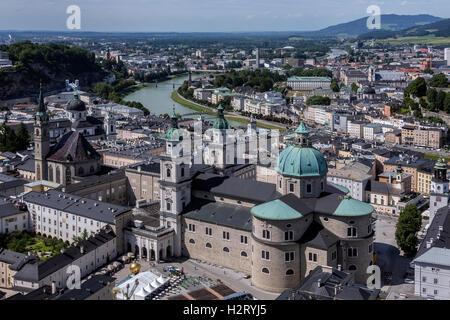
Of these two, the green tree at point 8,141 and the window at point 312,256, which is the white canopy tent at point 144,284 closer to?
the window at point 312,256

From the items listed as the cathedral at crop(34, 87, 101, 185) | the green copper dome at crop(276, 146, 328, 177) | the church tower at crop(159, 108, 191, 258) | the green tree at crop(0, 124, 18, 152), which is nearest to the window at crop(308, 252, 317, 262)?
the green copper dome at crop(276, 146, 328, 177)

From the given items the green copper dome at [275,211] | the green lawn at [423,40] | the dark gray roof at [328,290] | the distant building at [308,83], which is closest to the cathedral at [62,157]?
the green copper dome at [275,211]

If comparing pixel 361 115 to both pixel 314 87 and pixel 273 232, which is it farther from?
pixel 273 232

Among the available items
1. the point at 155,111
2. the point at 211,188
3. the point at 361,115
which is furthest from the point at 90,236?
the point at 155,111

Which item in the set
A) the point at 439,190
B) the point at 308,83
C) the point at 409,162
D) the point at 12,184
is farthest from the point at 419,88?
the point at 12,184

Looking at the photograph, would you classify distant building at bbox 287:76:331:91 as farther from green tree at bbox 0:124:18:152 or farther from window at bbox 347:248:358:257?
window at bbox 347:248:358:257

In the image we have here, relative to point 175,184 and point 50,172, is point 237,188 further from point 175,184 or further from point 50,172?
point 50,172
